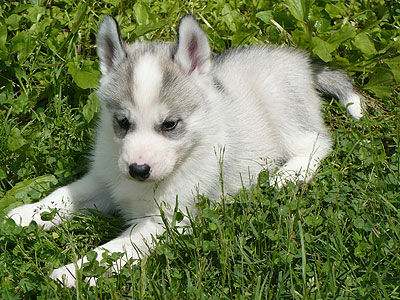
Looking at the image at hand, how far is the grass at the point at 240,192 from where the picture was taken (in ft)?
9.99

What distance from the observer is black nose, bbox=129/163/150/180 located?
323 centimetres

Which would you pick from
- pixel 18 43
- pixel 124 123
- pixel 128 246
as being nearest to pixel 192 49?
pixel 124 123

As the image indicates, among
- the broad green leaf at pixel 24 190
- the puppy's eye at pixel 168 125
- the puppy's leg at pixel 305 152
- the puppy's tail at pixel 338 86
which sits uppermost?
the puppy's eye at pixel 168 125

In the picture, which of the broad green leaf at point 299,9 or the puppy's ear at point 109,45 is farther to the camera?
the broad green leaf at point 299,9

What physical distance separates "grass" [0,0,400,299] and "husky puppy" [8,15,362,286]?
0.15m

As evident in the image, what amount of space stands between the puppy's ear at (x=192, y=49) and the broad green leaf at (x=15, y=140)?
4.19 ft

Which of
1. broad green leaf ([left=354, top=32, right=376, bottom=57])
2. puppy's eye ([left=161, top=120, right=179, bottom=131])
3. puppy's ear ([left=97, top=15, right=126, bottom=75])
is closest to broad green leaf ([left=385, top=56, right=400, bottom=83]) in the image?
broad green leaf ([left=354, top=32, right=376, bottom=57])

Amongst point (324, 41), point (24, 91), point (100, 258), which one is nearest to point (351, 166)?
point (324, 41)

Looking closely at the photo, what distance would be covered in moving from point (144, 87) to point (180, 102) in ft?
0.80

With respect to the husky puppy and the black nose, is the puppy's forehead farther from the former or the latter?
the black nose

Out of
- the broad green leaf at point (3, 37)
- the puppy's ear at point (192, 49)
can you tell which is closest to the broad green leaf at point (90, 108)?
the broad green leaf at point (3, 37)

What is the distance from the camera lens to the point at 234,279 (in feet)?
10.1

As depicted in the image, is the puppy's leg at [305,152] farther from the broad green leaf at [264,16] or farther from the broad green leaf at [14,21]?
the broad green leaf at [14,21]

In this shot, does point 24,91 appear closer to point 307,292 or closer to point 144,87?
point 144,87
